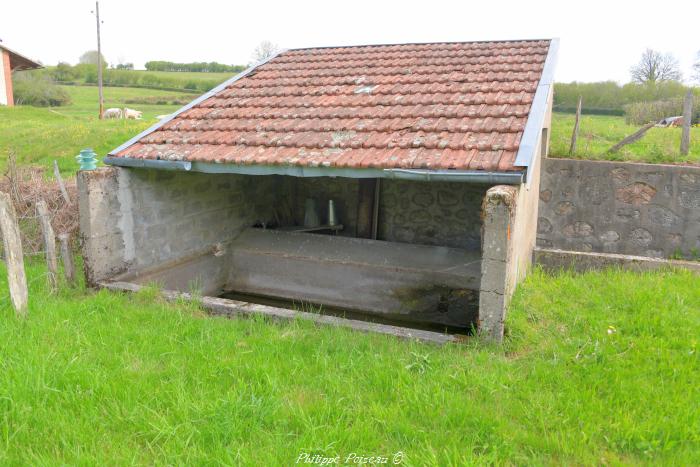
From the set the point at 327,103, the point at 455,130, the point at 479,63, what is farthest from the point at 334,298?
the point at 479,63

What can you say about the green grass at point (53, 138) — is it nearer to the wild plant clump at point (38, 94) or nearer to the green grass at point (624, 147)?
the green grass at point (624, 147)

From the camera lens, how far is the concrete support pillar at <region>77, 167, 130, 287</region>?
20.6 ft

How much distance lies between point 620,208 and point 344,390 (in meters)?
7.34

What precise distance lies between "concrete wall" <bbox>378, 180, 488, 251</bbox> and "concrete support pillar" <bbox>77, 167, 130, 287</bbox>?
14.1 feet

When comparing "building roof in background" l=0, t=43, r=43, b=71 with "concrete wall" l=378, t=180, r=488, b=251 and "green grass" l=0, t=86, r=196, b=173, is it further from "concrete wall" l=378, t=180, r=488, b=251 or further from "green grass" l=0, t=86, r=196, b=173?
"concrete wall" l=378, t=180, r=488, b=251

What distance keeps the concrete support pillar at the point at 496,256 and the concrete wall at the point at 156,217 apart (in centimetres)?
448

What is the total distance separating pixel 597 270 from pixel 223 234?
5.52m

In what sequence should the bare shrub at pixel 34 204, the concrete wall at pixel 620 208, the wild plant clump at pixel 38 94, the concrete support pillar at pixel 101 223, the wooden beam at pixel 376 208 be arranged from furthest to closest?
1. the wild plant clump at pixel 38 94
2. the wooden beam at pixel 376 208
3. the concrete wall at pixel 620 208
4. the bare shrub at pixel 34 204
5. the concrete support pillar at pixel 101 223

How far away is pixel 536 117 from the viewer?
19.0 ft

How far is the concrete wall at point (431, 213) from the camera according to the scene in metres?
8.65

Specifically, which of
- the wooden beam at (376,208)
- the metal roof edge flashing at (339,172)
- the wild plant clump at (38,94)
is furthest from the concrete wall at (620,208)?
the wild plant clump at (38,94)

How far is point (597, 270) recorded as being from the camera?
696 cm

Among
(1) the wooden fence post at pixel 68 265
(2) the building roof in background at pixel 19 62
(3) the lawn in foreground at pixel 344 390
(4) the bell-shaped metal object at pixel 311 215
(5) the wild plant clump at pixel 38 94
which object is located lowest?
(3) the lawn in foreground at pixel 344 390

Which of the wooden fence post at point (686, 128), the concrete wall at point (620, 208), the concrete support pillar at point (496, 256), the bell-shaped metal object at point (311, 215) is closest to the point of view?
the concrete support pillar at point (496, 256)
